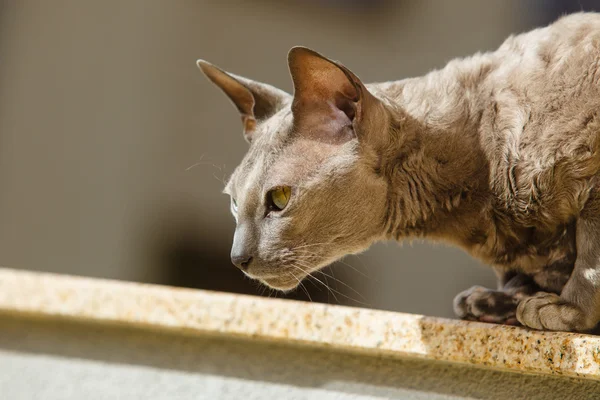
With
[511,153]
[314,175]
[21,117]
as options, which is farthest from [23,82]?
[511,153]

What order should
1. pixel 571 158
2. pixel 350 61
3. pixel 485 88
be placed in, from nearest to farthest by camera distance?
pixel 571 158
pixel 485 88
pixel 350 61

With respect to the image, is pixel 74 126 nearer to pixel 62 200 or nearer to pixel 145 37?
pixel 62 200

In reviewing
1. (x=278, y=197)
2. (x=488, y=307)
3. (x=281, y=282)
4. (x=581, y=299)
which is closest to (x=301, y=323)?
(x=281, y=282)

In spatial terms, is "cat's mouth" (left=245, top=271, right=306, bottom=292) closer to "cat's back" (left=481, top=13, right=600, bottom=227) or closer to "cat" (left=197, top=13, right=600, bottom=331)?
"cat" (left=197, top=13, right=600, bottom=331)

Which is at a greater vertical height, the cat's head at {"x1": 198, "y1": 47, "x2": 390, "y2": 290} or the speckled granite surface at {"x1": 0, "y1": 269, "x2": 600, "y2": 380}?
the cat's head at {"x1": 198, "y1": 47, "x2": 390, "y2": 290}

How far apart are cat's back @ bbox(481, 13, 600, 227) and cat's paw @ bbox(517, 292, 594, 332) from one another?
14 cm

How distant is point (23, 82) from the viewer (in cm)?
266

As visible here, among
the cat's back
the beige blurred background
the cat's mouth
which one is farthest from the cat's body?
the beige blurred background

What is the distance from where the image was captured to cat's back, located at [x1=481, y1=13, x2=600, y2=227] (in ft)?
3.52

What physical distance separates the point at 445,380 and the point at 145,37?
2.04m

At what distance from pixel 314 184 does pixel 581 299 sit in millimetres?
487

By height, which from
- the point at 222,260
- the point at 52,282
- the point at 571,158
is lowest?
the point at 222,260

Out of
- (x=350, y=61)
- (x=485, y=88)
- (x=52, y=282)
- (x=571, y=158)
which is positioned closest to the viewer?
(x=571, y=158)

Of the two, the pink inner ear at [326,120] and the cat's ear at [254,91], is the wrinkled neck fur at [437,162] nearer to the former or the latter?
the pink inner ear at [326,120]
